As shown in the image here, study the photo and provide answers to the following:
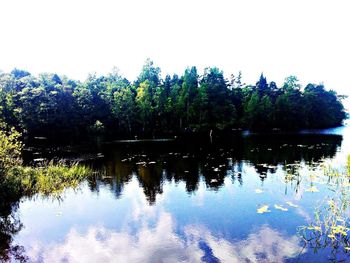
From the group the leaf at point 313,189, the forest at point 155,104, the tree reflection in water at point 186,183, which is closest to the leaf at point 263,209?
the tree reflection in water at point 186,183

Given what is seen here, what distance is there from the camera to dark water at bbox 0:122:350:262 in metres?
11.7

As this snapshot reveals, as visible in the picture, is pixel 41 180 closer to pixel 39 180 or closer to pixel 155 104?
pixel 39 180

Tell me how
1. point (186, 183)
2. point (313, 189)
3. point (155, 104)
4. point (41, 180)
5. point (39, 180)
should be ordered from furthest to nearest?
point (155, 104) < point (186, 183) < point (39, 180) < point (41, 180) < point (313, 189)

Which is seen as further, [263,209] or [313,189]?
[313,189]

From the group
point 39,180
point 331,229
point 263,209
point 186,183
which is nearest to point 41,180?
point 39,180

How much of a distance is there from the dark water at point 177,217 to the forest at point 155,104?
37.6 meters

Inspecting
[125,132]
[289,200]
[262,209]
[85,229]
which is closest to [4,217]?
[85,229]

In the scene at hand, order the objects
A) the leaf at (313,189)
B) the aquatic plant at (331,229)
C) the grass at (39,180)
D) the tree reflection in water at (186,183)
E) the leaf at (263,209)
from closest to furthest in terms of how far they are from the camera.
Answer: the aquatic plant at (331,229) < the tree reflection in water at (186,183) < the leaf at (263,209) < the leaf at (313,189) < the grass at (39,180)

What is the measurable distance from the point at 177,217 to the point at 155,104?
58.8m

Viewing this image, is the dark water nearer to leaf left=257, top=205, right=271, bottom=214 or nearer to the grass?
leaf left=257, top=205, right=271, bottom=214

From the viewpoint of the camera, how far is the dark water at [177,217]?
11.7m

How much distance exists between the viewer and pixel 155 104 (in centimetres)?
7294

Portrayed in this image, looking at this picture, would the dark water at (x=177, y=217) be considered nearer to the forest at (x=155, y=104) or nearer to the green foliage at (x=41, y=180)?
the green foliage at (x=41, y=180)

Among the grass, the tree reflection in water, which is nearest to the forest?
the tree reflection in water
